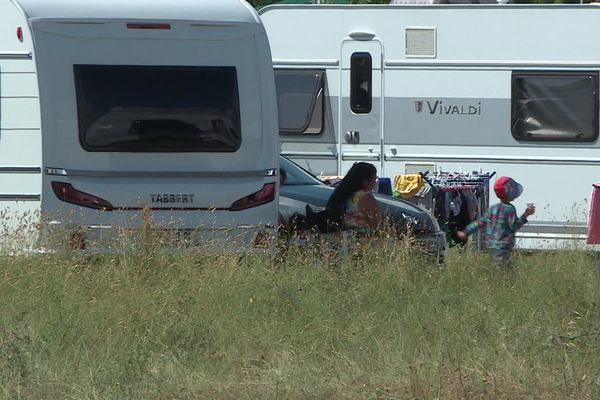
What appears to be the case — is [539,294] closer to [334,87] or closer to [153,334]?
[153,334]

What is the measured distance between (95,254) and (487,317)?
305cm

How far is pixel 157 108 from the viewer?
9430mm

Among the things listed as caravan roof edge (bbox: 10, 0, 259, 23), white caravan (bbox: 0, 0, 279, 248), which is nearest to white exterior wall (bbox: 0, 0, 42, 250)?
white caravan (bbox: 0, 0, 279, 248)

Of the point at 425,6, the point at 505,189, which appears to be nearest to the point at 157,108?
the point at 505,189

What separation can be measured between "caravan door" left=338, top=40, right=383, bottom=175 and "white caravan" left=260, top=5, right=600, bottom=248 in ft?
0.04

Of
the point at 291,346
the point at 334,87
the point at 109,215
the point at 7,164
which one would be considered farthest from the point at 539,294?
the point at 334,87

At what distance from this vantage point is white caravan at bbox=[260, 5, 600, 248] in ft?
42.4

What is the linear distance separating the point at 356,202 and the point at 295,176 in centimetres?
177

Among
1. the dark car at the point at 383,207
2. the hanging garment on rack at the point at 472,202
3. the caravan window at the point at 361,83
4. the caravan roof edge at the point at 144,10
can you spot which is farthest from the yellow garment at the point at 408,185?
the caravan roof edge at the point at 144,10

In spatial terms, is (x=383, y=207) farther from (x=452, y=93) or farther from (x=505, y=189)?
(x=452, y=93)

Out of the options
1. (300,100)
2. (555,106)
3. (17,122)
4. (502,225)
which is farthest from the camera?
(300,100)

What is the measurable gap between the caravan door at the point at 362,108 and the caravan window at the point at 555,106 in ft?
5.10

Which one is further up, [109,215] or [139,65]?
[139,65]

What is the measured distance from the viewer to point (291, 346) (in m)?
7.33
